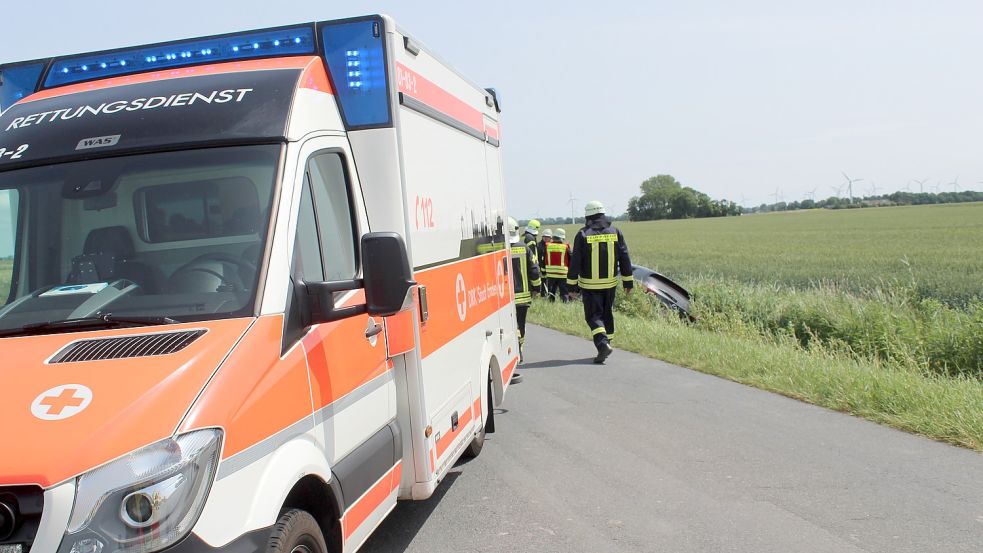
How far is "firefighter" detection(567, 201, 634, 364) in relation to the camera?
1177cm

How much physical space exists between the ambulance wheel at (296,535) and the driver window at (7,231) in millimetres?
1747

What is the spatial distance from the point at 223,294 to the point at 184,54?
67.1 inches

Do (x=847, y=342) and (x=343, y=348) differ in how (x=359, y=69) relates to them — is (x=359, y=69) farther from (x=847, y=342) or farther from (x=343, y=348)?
(x=847, y=342)

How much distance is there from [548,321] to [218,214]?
13761mm

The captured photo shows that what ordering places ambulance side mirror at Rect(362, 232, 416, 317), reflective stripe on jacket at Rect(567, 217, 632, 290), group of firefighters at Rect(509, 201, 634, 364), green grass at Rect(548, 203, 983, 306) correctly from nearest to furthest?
ambulance side mirror at Rect(362, 232, 416, 317) < group of firefighters at Rect(509, 201, 634, 364) < reflective stripe on jacket at Rect(567, 217, 632, 290) < green grass at Rect(548, 203, 983, 306)

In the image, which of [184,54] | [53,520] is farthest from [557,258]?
[53,520]

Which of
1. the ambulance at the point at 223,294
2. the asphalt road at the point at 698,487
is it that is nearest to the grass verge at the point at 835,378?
the asphalt road at the point at 698,487

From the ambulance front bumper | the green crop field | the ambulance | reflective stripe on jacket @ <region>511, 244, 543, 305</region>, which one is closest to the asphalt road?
the green crop field

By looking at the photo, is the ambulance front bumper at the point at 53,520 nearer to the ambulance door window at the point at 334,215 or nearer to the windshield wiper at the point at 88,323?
the windshield wiper at the point at 88,323

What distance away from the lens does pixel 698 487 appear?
19.9 ft

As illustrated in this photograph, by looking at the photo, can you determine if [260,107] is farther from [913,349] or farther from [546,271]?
[546,271]

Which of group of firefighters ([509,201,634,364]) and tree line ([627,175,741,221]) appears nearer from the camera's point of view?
group of firefighters ([509,201,634,364])

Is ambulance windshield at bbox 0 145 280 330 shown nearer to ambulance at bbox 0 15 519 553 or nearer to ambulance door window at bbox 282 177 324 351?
ambulance at bbox 0 15 519 553

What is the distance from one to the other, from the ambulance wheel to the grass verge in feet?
17.4
